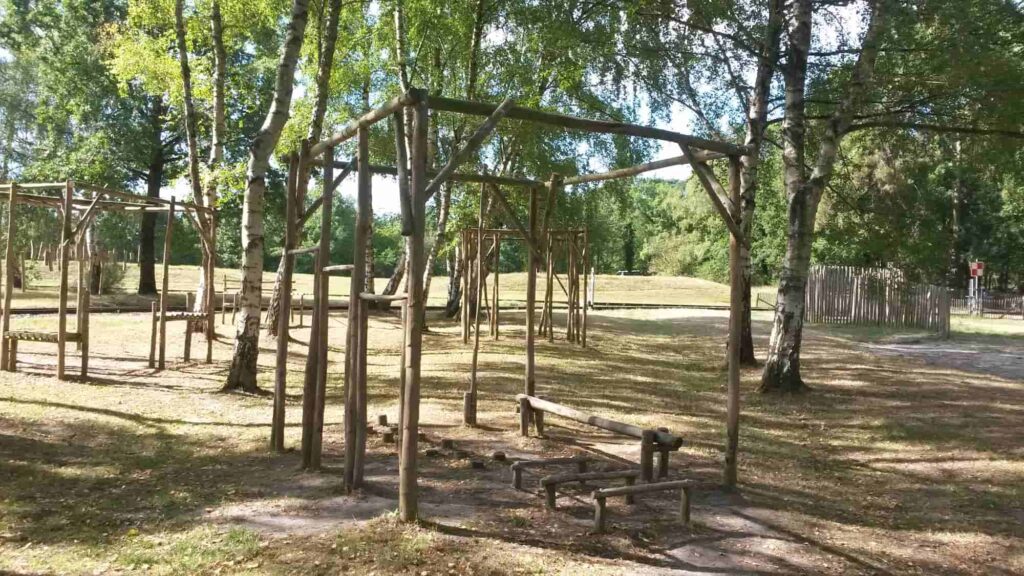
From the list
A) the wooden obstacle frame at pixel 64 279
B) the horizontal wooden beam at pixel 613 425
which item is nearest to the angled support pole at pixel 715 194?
the horizontal wooden beam at pixel 613 425

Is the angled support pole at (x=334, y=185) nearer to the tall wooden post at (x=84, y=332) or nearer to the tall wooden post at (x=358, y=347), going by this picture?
the tall wooden post at (x=358, y=347)

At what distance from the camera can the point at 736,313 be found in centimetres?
588

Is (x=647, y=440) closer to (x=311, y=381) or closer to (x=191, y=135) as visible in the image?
(x=311, y=381)

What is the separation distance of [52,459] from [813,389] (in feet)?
31.7

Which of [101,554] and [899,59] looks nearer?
[101,554]

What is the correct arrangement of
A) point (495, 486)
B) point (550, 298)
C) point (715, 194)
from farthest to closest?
point (550, 298) → point (715, 194) → point (495, 486)

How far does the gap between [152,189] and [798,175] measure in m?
22.6

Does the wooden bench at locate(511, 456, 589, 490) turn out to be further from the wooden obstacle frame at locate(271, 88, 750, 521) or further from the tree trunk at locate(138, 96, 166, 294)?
the tree trunk at locate(138, 96, 166, 294)

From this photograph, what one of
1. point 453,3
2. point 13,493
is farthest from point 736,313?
point 453,3

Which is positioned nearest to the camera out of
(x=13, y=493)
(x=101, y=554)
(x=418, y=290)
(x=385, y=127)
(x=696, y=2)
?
(x=101, y=554)

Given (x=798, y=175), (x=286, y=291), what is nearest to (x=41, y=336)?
(x=286, y=291)

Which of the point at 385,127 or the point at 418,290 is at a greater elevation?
the point at 385,127

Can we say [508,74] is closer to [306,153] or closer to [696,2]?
[696,2]

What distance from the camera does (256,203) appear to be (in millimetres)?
9016
